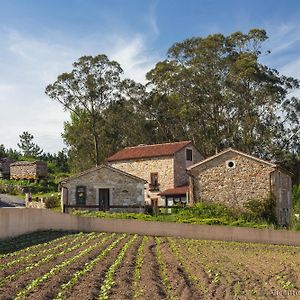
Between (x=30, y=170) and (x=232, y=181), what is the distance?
32.4 m

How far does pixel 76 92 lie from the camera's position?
5869cm

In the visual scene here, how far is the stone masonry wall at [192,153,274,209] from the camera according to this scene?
127 ft

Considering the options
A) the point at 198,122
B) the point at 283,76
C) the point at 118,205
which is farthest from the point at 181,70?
the point at 118,205

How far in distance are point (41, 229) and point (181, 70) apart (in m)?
30.0

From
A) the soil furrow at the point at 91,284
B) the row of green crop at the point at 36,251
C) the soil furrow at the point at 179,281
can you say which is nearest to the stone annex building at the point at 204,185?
the row of green crop at the point at 36,251

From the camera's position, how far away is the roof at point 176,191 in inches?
1764

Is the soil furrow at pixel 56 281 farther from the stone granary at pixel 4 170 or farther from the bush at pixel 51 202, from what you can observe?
the stone granary at pixel 4 170

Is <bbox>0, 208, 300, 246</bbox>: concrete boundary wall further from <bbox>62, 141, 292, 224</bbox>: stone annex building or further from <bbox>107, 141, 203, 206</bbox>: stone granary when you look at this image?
<bbox>107, 141, 203, 206</bbox>: stone granary

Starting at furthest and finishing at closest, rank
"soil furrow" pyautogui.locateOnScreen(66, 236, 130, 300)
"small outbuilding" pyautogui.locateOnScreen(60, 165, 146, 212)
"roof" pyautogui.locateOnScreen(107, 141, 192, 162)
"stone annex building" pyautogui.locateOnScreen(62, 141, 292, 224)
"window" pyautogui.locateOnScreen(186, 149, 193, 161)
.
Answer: "window" pyautogui.locateOnScreen(186, 149, 193, 161), "roof" pyautogui.locateOnScreen(107, 141, 192, 162), "small outbuilding" pyautogui.locateOnScreen(60, 165, 146, 212), "stone annex building" pyautogui.locateOnScreen(62, 141, 292, 224), "soil furrow" pyautogui.locateOnScreen(66, 236, 130, 300)

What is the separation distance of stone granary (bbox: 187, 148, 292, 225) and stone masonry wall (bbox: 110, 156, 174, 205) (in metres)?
7.25

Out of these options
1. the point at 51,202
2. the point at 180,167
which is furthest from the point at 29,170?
the point at 180,167

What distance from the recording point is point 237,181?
1549 inches

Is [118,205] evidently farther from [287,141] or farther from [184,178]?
[287,141]

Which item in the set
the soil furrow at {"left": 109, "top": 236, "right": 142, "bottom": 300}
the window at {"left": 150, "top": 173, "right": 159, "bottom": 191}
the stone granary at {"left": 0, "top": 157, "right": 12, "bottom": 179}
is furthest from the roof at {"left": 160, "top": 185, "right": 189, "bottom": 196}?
the stone granary at {"left": 0, "top": 157, "right": 12, "bottom": 179}
